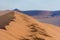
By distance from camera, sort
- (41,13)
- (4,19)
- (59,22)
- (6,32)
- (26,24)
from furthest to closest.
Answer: (41,13), (59,22), (26,24), (4,19), (6,32)

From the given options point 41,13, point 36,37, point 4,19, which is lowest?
point 36,37

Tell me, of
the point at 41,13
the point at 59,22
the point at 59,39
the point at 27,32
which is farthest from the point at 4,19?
the point at 41,13

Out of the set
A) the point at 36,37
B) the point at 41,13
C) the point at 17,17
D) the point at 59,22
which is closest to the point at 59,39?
the point at 36,37

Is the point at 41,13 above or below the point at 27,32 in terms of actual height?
above

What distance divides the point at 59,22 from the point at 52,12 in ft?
8.27

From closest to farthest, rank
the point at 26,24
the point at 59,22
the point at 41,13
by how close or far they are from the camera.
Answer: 1. the point at 26,24
2. the point at 59,22
3. the point at 41,13

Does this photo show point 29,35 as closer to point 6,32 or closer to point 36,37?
point 36,37

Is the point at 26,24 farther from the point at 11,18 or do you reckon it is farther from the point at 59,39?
the point at 59,39

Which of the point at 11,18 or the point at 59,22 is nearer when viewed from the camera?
the point at 11,18

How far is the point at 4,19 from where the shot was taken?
6324 mm

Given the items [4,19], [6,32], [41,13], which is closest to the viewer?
[6,32]

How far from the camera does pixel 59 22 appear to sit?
1281 cm

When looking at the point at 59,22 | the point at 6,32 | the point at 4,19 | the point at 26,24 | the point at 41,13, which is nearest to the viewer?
the point at 6,32

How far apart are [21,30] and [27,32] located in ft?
0.64
